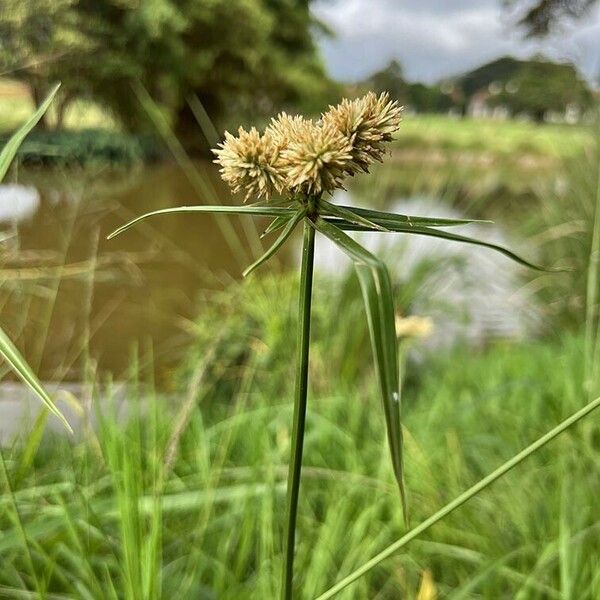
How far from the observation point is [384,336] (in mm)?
127

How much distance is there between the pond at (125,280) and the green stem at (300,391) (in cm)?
48

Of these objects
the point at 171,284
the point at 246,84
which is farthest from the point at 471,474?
the point at 246,84

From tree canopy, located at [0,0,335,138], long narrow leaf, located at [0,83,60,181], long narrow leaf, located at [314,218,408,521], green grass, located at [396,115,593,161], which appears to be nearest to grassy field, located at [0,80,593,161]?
green grass, located at [396,115,593,161]

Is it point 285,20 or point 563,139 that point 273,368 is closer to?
point 563,139

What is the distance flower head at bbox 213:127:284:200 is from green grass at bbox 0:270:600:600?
0.22 meters

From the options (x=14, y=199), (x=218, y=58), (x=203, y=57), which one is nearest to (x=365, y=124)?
(x=14, y=199)

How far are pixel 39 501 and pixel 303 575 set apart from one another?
0.80 ft

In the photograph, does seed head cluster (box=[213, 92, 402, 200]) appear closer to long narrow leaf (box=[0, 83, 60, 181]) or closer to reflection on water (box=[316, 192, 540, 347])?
long narrow leaf (box=[0, 83, 60, 181])

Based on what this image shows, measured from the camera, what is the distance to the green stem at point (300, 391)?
Answer: 0.53 ft

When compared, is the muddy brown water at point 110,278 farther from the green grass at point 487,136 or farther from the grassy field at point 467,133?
the green grass at point 487,136

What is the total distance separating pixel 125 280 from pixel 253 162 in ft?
7.57

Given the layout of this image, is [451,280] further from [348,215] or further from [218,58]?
[218,58]

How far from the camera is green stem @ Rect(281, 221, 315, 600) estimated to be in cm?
16

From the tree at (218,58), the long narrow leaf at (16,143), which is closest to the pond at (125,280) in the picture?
the long narrow leaf at (16,143)
